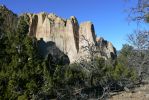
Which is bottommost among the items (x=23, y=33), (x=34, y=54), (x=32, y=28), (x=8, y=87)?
(x=8, y=87)

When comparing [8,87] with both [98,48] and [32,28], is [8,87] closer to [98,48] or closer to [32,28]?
[98,48]

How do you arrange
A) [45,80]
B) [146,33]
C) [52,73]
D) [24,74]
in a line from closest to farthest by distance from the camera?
[146,33] < [24,74] < [45,80] < [52,73]

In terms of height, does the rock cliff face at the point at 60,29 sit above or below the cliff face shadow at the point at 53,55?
above

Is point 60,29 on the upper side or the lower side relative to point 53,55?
upper

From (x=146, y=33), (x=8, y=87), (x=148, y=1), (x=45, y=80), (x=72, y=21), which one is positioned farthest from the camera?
(x=72, y=21)

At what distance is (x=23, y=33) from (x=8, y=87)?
799 cm

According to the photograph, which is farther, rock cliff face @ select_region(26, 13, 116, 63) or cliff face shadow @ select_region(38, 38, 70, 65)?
rock cliff face @ select_region(26, 13, 116, 63)

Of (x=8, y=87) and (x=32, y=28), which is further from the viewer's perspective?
(x=32, y=28)

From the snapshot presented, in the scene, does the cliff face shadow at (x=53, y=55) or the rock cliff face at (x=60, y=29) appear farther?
the rock cliff face at (x=60, y=29)

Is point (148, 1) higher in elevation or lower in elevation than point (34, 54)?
lower

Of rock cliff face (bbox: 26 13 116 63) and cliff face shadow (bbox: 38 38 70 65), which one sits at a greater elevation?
rock cliff face (bbox: 26 13 116 63)

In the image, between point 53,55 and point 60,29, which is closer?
point 53,55

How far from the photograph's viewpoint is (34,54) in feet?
104

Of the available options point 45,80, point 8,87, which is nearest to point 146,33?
point 8,87
